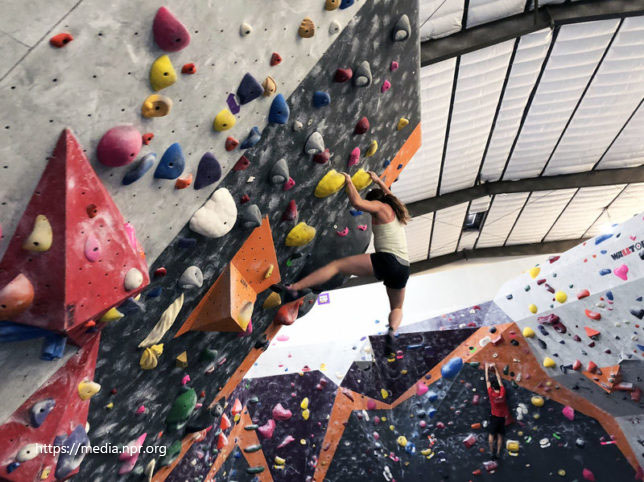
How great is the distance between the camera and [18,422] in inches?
58.6

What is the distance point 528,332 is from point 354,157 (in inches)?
112

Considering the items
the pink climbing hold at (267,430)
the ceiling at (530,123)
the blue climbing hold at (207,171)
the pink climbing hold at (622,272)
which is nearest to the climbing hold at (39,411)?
the blue climbing hold at (207,171)

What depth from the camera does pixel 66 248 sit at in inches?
52.7

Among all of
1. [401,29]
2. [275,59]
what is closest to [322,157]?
[275,59]

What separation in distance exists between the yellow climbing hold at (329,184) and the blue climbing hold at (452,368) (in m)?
2.91

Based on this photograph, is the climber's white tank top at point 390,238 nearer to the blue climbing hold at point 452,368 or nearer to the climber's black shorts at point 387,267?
the climber's black shorts at point 387,267

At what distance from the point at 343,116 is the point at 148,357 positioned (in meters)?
1.38

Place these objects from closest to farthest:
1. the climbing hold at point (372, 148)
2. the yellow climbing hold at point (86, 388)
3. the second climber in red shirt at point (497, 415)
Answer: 1. the yellow climbing hold at point (86, 388)
2. the climbing hold at point (372, 148)
3. the second climber in red shirt at point (497, 415)

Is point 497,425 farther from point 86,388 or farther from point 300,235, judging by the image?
point 86,388

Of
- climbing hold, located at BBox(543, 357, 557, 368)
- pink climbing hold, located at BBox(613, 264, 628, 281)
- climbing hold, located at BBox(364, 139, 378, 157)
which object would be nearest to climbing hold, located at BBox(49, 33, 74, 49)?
climbing hold, located at BBox(364, 139, 378, 157)

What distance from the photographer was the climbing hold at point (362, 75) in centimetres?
225

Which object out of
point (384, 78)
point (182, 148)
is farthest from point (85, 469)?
point (384, 78)

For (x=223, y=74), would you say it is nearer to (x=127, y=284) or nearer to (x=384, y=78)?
(x=127, y=284)

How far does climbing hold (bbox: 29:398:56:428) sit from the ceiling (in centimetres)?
452
